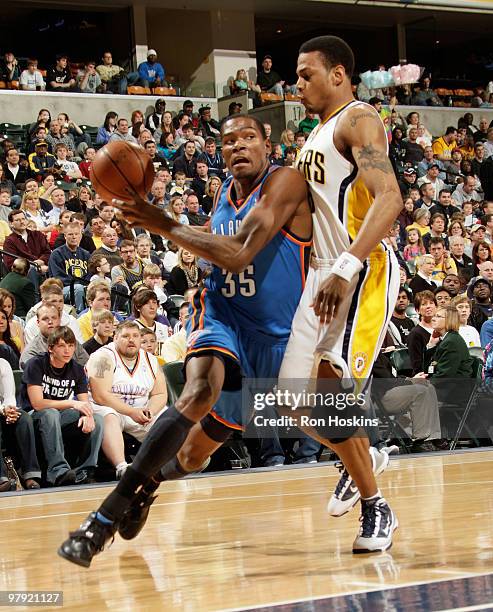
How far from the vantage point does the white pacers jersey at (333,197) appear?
4078 mm

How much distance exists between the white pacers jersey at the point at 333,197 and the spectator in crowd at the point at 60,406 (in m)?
3.66

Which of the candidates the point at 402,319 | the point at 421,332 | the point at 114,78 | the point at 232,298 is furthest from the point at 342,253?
the point at 114,78

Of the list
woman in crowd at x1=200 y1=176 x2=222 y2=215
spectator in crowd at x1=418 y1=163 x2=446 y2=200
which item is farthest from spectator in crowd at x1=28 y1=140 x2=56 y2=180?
spectator in crowd at x1=418 y1=163 x2=446 y2=200

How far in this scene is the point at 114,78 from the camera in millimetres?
19000

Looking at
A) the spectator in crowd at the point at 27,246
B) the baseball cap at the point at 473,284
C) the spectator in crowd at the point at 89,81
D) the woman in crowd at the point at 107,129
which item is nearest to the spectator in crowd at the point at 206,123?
the spectator in crowd at the point at 89,81

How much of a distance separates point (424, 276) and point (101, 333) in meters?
4.64

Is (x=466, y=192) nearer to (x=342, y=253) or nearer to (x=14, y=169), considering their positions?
(x=14, y=169)

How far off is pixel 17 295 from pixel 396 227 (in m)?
5.98

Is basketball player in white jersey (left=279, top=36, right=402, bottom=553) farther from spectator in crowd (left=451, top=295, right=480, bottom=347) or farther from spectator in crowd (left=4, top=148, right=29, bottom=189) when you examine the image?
spectator in crowd (left=4, top=148, right=29, bottom=189)

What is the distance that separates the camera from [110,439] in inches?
292

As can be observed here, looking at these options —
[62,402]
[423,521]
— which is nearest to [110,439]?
[62,402]

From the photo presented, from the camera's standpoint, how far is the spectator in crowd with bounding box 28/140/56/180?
13.6 meters

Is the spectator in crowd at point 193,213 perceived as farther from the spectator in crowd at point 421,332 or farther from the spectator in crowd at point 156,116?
the spectator in crowd at point 156,116

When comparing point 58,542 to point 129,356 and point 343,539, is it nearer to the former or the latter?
point 343,539
